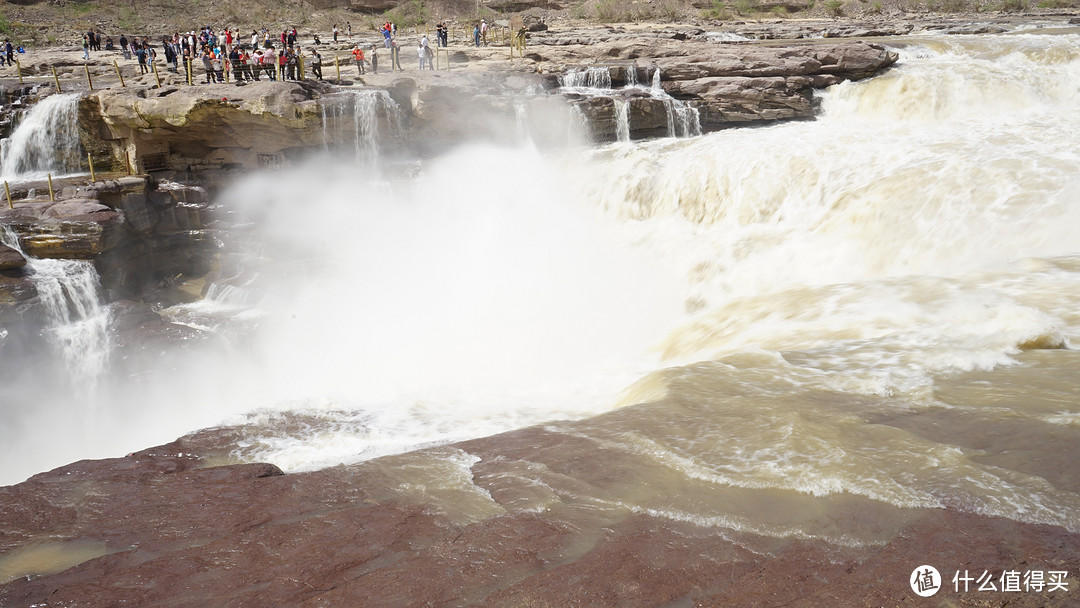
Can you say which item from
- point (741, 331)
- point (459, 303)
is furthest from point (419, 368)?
point (741, 331)

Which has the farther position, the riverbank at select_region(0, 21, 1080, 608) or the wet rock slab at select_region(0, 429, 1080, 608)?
the riverbank at select_region(0, 21, 1080, 608)

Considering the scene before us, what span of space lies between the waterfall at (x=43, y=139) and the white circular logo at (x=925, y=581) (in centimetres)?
1848

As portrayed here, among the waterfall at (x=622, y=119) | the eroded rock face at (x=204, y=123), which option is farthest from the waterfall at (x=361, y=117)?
the waterfall at (x=622, y=119)

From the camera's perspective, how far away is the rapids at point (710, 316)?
13.1ft

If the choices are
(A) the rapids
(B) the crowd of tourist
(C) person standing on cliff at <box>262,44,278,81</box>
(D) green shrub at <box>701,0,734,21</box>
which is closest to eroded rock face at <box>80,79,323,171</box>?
(A) the rapids

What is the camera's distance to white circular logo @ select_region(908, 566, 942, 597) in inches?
107

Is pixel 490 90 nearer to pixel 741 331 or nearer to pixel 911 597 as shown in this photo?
pixel 741 331

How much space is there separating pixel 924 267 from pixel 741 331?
325 centimetres

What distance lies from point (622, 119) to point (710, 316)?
8505 millimetres

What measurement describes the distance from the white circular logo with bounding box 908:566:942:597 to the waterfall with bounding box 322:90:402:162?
14779mm

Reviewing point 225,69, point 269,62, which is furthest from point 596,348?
point 225,69

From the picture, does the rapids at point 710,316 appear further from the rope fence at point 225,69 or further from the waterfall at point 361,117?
the rope fence at point 225,69

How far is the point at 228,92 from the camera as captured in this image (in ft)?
48.4

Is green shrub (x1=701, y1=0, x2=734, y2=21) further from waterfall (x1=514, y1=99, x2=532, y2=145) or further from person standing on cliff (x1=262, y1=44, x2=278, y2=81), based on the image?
person standing on cliff (x1=262, y1=44, x2=278, y2=81)
